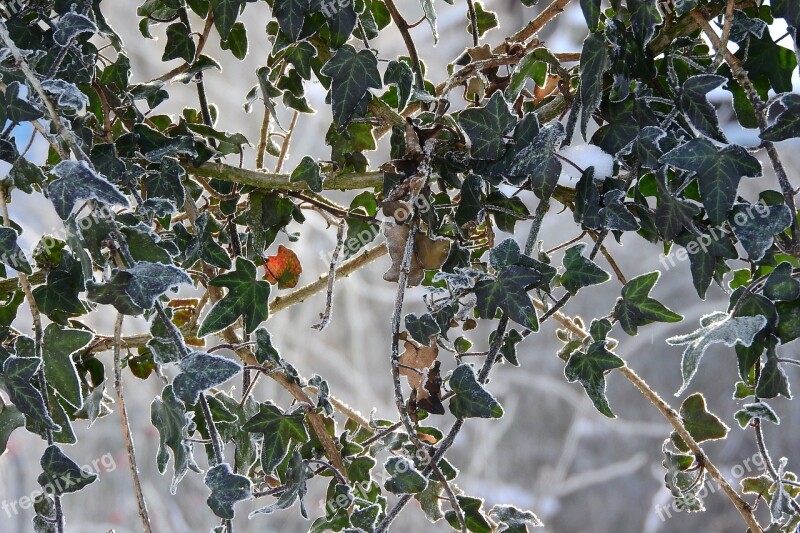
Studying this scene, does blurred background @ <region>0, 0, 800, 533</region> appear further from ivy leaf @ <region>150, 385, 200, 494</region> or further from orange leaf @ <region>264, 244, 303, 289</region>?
ivy leaf @ <region>150, 385, 200, 494</region>

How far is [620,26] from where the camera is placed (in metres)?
0.50

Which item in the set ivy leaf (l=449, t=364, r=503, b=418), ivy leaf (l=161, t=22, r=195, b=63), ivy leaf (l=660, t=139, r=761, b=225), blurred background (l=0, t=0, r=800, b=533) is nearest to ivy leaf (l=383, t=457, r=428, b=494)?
ivy leaf (l=449, t=364, r=503, b=418)

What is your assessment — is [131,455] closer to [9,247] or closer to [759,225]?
[9,247]

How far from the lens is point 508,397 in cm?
383

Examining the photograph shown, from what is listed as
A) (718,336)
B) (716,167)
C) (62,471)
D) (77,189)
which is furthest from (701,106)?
(62,471)

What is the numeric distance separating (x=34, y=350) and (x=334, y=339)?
323 cm

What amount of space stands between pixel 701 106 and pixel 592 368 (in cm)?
20

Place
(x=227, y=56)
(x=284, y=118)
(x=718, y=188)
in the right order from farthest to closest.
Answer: (x=227, y=56), (x=284, y=118), (x=718, y=188)

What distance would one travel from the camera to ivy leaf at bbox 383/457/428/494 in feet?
1.66

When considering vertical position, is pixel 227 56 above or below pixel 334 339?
above

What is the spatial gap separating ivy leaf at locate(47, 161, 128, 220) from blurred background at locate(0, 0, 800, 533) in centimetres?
287

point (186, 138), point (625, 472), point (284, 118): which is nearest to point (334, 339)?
point (284, 118)

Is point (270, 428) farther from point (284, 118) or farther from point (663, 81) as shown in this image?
point (284, 118)

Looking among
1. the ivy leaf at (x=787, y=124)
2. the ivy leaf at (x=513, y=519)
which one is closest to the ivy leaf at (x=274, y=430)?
the ivy leaf at (x=513, y=519)
